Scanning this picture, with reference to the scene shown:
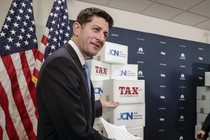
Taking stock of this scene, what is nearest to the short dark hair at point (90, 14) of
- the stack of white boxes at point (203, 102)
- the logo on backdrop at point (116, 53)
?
the logo on backdrop at point (116, 53)

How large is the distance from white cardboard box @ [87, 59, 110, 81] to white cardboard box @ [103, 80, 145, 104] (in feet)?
0.29

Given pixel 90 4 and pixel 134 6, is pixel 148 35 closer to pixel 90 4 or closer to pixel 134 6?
pixel 134 6

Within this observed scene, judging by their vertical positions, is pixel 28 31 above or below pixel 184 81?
above

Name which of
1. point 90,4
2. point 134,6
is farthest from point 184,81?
point 90,4

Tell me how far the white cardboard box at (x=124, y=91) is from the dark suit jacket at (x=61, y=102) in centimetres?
141

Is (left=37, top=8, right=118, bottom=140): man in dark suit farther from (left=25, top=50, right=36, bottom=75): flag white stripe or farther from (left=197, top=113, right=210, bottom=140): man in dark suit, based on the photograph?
(left=197, top=113, right=210, bottom=140): man in dark suit

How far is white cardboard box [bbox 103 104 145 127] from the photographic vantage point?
224 centimetres

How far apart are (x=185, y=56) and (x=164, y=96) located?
94cm

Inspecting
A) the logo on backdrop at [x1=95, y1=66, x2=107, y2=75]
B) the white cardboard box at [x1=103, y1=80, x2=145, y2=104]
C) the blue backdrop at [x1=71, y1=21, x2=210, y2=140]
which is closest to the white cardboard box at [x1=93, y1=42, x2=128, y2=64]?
the logo on backdrop at [x1=95, y1=66, x2=107, y2=75]

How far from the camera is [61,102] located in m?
0.77

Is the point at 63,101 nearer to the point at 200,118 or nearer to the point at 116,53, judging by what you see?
the point at 116,53

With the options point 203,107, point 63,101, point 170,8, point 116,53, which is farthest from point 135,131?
point 170,8

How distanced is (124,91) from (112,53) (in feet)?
1.62

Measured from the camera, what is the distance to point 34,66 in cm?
230
